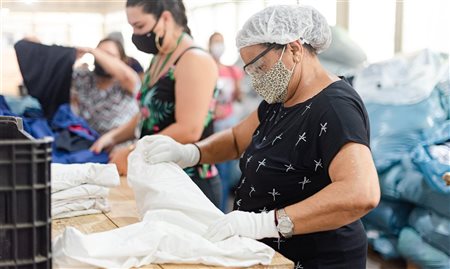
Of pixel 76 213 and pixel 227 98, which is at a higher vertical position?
pixel 76 213

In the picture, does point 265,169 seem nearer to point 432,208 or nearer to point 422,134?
point 432,208

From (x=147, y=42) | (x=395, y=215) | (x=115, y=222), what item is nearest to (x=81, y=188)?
(x=115, y=222)

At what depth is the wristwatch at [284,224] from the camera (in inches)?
50.8

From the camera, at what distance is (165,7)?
7.17ft

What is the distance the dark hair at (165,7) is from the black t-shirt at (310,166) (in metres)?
0.88

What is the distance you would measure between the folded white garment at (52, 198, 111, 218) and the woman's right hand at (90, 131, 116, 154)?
0.87 m

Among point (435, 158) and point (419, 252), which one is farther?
point (419, 252)

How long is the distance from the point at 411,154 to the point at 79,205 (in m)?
2.10

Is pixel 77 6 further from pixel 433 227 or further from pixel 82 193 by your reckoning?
pixel 82 193

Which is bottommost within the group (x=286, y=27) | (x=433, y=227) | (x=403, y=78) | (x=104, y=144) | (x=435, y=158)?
(x=433, y=227)

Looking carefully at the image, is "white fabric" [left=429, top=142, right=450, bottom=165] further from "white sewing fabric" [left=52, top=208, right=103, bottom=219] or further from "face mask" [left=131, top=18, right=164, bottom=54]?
"white sewing fabric" [left=52, top=208, right=103, bottom=219]

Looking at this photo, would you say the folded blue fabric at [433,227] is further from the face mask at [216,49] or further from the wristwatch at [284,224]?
the face mask at [216,49]

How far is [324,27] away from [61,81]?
4.57 feet

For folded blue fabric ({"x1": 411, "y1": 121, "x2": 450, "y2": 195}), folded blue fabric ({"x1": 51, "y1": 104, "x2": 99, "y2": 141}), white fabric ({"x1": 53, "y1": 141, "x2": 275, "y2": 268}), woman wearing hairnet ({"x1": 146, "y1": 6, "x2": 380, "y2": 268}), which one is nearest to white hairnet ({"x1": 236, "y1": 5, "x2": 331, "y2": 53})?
woman wearing hairnet ({"x1": 146, "y1": 6, "x2": 380, "y2": 268})
